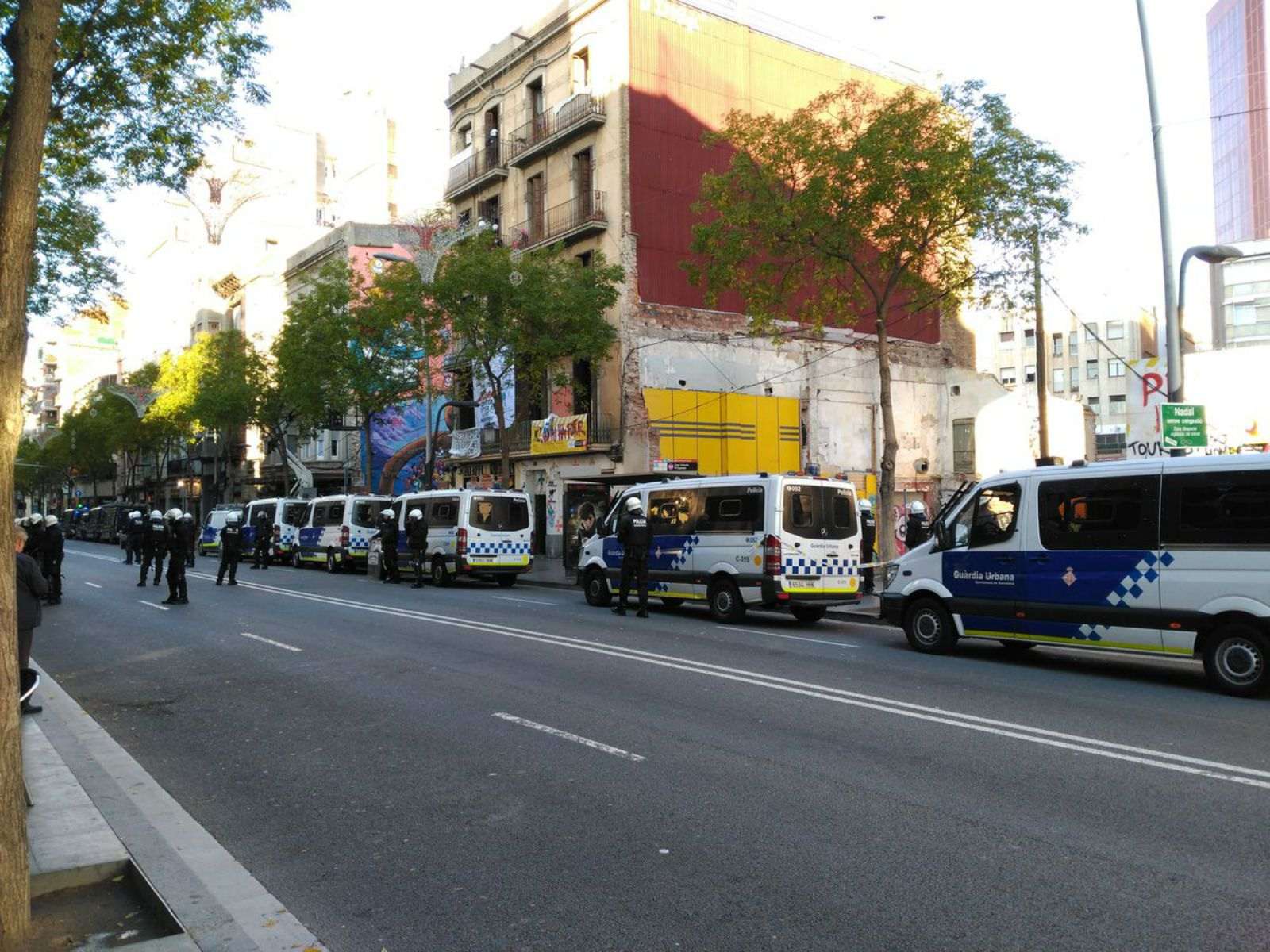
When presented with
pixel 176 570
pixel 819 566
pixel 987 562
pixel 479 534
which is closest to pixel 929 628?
pixel 987 562

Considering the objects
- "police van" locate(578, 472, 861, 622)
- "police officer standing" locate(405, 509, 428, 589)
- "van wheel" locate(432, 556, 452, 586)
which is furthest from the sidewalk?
"van wheel" locate(432, 556, 452, 586)

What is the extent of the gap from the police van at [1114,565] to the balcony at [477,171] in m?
28.4

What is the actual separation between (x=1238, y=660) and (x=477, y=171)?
110 feet

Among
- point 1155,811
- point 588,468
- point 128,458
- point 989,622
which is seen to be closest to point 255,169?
point 128,458

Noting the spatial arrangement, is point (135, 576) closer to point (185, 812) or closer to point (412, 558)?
point (412, 558)

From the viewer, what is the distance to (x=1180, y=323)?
1500cm

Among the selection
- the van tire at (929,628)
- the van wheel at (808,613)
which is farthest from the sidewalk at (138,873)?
the van wheel at (808,613)

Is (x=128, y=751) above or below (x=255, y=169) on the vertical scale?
below

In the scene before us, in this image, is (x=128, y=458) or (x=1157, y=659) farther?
(x=128, y=458)

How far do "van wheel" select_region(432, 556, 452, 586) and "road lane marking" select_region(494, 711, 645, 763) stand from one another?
621 inches

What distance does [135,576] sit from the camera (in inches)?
1041

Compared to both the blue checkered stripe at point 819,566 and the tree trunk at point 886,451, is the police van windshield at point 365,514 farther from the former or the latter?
the blue checkered stripe at point 819,566

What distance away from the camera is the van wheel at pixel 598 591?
18.3 meters

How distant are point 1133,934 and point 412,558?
2150 centimetres
